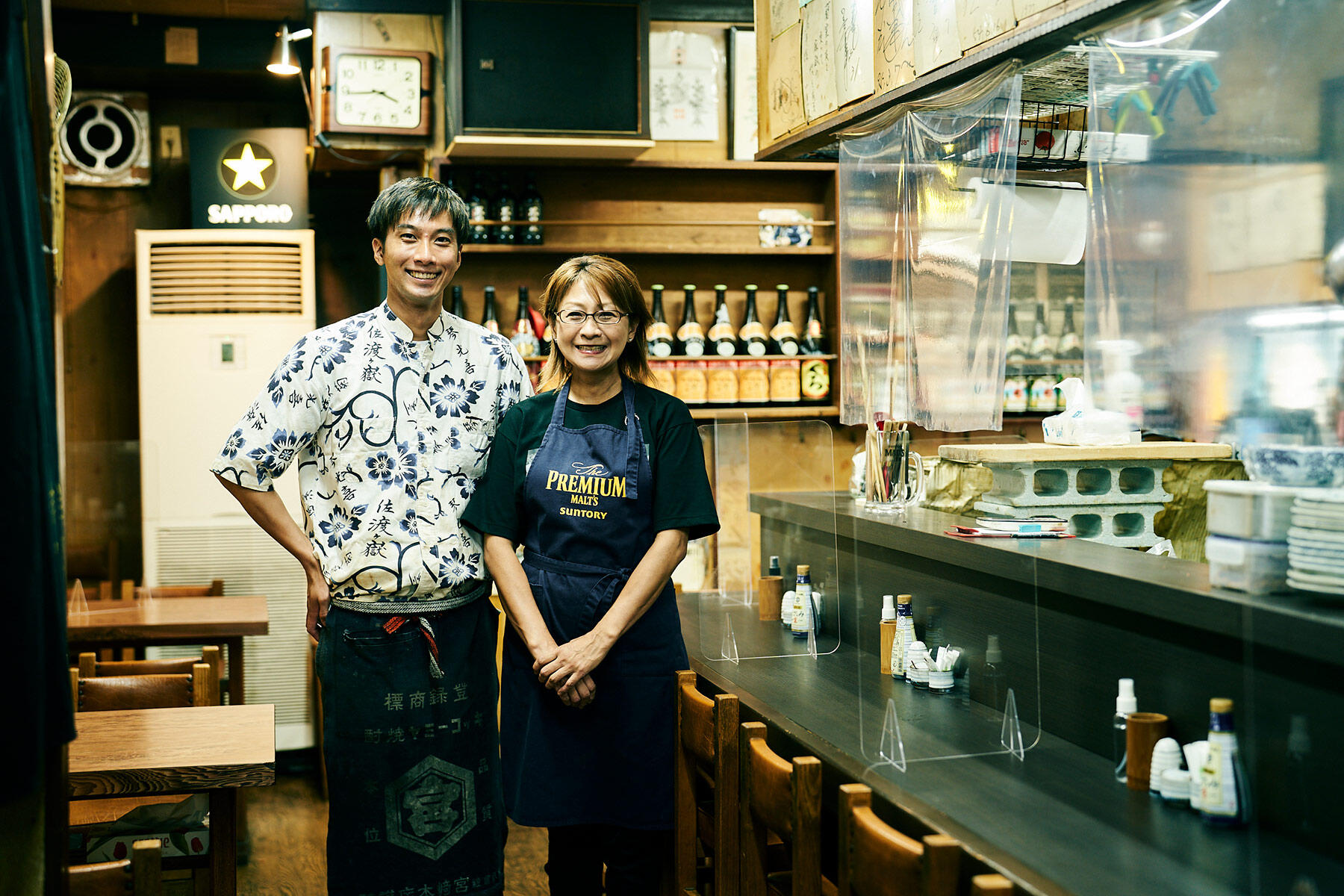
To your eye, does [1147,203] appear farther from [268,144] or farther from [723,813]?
[268,144]

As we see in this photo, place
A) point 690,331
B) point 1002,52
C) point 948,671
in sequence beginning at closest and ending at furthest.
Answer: point 1002,52 < point 948,671 < point 690,331

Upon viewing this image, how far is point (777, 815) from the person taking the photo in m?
1.65

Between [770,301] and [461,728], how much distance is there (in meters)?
2.99

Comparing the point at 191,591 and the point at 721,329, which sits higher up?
the point at 721,329

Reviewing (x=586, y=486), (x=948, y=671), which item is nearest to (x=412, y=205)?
(x=586, y=486)

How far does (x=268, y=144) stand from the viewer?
4453mm

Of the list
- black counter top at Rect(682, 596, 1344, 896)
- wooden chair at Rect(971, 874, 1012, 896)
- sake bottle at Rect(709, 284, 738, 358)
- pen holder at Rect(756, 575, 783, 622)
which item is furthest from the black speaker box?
wooden chair at Rect(971, 874, 1012, 896)

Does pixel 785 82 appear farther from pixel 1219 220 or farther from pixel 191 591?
pixel 191 591

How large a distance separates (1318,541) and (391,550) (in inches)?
57.1

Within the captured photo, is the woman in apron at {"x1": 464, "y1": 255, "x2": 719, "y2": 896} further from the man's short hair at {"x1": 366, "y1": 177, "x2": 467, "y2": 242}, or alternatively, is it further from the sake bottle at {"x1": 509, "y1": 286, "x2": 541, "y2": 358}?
the sake bottle at {"x1": 509, "y1": 286, "x2": 541, "y2": 358}

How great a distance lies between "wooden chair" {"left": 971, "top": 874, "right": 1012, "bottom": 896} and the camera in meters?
1.16

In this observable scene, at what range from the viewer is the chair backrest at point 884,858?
1.26m

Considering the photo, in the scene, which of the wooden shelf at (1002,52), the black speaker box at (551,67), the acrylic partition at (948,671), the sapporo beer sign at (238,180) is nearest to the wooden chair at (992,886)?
the acrylic partition at (948,671)

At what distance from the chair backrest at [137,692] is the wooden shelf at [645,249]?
2.13 metres
